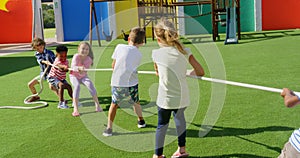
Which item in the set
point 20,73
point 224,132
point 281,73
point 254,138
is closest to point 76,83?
point 224,132

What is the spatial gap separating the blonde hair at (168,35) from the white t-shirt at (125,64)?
0.99m

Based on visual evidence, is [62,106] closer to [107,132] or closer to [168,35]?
[107,132]

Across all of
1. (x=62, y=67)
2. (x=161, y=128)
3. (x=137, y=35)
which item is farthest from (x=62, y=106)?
(x=161, y=128)

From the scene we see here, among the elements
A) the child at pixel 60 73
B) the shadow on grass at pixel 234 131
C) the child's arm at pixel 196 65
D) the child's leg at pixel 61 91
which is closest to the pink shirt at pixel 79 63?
the child at pixel 60 73

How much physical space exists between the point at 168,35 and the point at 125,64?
1.18 metres

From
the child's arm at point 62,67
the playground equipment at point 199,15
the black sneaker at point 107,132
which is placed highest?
the playground equipment at point 199,15

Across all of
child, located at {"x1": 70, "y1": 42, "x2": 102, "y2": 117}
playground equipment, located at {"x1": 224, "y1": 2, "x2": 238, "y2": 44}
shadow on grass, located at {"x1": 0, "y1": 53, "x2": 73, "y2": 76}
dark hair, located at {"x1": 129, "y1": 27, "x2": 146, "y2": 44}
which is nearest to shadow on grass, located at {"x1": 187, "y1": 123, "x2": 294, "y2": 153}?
dark hair, located at {"x1": 129, "y1": 27, "x2": 146, "y2": 44}

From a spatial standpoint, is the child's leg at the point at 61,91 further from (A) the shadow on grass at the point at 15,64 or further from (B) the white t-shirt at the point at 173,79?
(A) the shadow on grass at the point at 15,64

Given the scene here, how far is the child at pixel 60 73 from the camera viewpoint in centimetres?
674

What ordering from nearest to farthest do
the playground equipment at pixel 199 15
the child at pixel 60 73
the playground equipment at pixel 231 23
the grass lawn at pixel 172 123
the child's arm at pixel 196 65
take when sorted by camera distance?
1. the child's arm at pixel 196 65
2. the grass lawn at pixel 172 123
3. the child at pixel 60 73
4. the playground equipment at pixel 231 23
5. the playground equipment at pixel 199 15

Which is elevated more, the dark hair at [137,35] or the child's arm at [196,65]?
the dark hair at [137,35]

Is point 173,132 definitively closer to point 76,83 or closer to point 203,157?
point 203,157

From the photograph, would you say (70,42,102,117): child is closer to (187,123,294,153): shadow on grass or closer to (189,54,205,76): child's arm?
(187,123,294,153): shadow on grass

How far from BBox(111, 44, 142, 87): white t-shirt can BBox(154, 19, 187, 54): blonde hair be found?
0.99 metres
